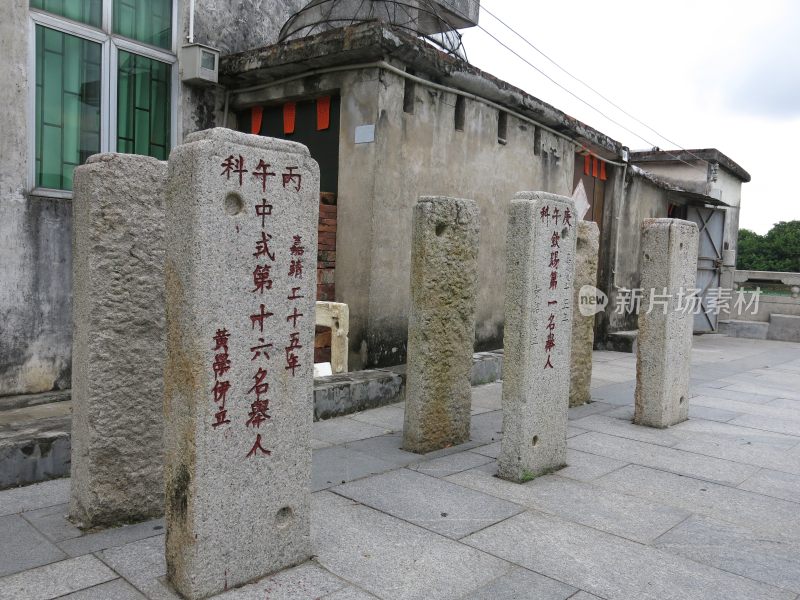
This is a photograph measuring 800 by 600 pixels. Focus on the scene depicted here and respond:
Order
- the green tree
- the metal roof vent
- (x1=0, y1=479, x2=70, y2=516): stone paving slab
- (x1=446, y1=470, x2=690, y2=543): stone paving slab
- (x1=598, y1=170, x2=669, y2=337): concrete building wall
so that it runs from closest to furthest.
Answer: (x1=0, y1=479, x2=70, y2=516): stone paving slab → (x1=446, y1=470, x2=690, y2=543): stone paving slab → the metal roof vent → (x1=598, y1=170, x2=669, y2=337): concrete building wall → the green tree

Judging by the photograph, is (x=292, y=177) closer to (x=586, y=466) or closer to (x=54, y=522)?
(x=54, y=522)

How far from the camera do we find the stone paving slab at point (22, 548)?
306cm

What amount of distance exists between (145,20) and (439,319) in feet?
14.6

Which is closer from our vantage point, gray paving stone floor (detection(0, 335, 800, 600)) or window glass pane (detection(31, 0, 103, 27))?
gray paving stone floor (detection(0, 335, 800, 600))

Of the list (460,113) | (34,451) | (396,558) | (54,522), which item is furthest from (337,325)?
(396,558)

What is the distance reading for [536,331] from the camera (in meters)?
4.41

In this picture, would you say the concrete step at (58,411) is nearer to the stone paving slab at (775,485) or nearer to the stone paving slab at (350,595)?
the stone paving slab at (350,595)

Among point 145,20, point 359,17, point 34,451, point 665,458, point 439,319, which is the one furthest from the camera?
point 359,17

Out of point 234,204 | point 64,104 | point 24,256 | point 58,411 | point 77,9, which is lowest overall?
point 58,411

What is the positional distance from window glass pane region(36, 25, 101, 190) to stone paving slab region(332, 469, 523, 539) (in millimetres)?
4065

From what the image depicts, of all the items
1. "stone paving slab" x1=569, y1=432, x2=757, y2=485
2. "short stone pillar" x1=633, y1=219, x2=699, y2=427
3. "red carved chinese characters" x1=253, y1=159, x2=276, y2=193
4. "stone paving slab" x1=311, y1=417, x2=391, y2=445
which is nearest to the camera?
"red carved chinese characters" x1=253, y1=159, x2=276, y2=193

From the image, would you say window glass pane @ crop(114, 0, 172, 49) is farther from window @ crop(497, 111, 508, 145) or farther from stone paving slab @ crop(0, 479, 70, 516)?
stone paving slab @ crop(0, 479, 70, 516)

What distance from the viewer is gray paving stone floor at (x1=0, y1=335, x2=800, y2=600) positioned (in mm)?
3014

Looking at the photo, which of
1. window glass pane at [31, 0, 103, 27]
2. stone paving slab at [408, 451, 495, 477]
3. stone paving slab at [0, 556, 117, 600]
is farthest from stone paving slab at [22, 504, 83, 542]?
window glass pane at [31, 0, 103, 27]
